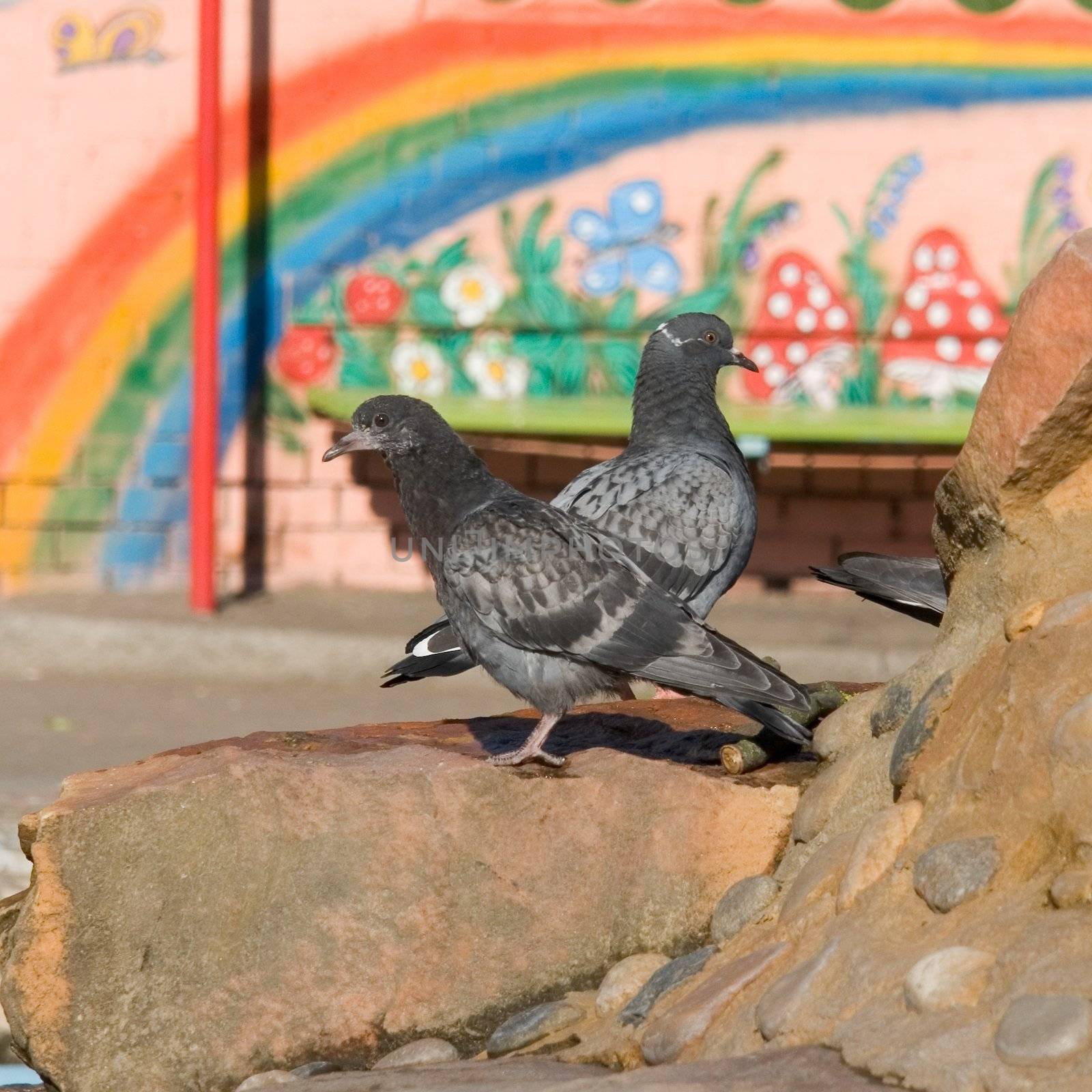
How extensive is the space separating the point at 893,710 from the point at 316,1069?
1518 mm

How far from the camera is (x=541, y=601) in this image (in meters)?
4.35

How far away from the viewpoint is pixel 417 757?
4461 millimetres

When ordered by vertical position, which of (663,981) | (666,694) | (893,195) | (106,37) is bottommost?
(663,981)

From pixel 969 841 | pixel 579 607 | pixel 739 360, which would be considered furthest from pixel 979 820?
pixel 739 360

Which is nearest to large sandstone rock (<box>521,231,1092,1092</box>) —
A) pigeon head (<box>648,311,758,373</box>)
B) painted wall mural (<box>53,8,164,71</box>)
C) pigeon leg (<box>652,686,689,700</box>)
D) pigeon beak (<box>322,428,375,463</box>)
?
pigeon leg (<box>652,686,689,700</box>)

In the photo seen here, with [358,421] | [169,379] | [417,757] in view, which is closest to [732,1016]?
[417,757]

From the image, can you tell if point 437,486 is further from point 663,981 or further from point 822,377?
point 822,377

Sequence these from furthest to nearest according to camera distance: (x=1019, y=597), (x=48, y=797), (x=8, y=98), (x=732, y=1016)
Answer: (x=8, y=98) → (x=48, y=797) → (x=1019, y=597) → (x=732, y=1016)

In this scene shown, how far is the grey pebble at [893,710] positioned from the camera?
4.14m

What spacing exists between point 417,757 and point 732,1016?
→ 1268mm

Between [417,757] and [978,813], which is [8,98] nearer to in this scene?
[417,757]

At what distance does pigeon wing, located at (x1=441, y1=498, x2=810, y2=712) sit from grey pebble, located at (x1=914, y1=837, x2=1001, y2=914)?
0.81 meters

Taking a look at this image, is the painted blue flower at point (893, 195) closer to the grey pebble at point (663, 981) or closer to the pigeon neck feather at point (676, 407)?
the pigeon neck feather at point (676, 407)


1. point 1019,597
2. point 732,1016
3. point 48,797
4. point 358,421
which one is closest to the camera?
point 732,1016
